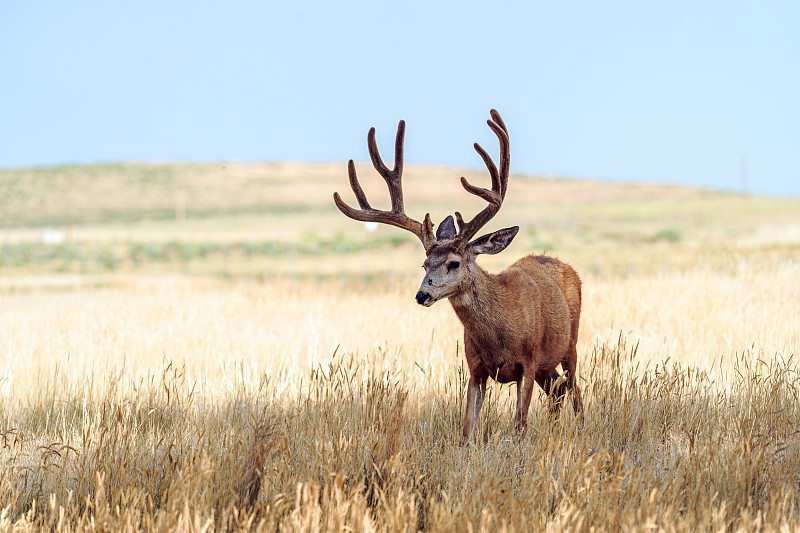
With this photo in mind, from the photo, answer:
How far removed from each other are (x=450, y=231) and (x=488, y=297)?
558mm

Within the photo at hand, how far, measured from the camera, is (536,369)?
6.35 m

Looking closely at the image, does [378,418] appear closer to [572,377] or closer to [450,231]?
[450,231]

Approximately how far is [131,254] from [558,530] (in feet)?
181

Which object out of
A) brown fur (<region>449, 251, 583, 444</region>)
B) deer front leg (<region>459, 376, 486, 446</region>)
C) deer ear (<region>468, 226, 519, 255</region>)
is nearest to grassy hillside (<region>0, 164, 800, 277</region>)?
brown fur (<region>449, 251, 583, 444</region>)

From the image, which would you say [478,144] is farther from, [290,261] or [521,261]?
[290,261]

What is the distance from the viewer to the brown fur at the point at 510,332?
5.99 metres

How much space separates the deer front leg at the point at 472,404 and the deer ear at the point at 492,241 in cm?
94

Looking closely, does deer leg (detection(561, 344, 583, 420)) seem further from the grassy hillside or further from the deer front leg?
the grassy hillside

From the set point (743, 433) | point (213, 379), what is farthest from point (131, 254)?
point (743, 433)

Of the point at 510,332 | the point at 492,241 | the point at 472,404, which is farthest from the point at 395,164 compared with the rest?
the point at 472,404

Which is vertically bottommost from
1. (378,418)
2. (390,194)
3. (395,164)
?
(378,418)

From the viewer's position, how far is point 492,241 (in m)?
6.05

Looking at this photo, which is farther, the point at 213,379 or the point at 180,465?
the point at 213,379

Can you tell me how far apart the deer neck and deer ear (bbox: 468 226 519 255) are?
170mm
